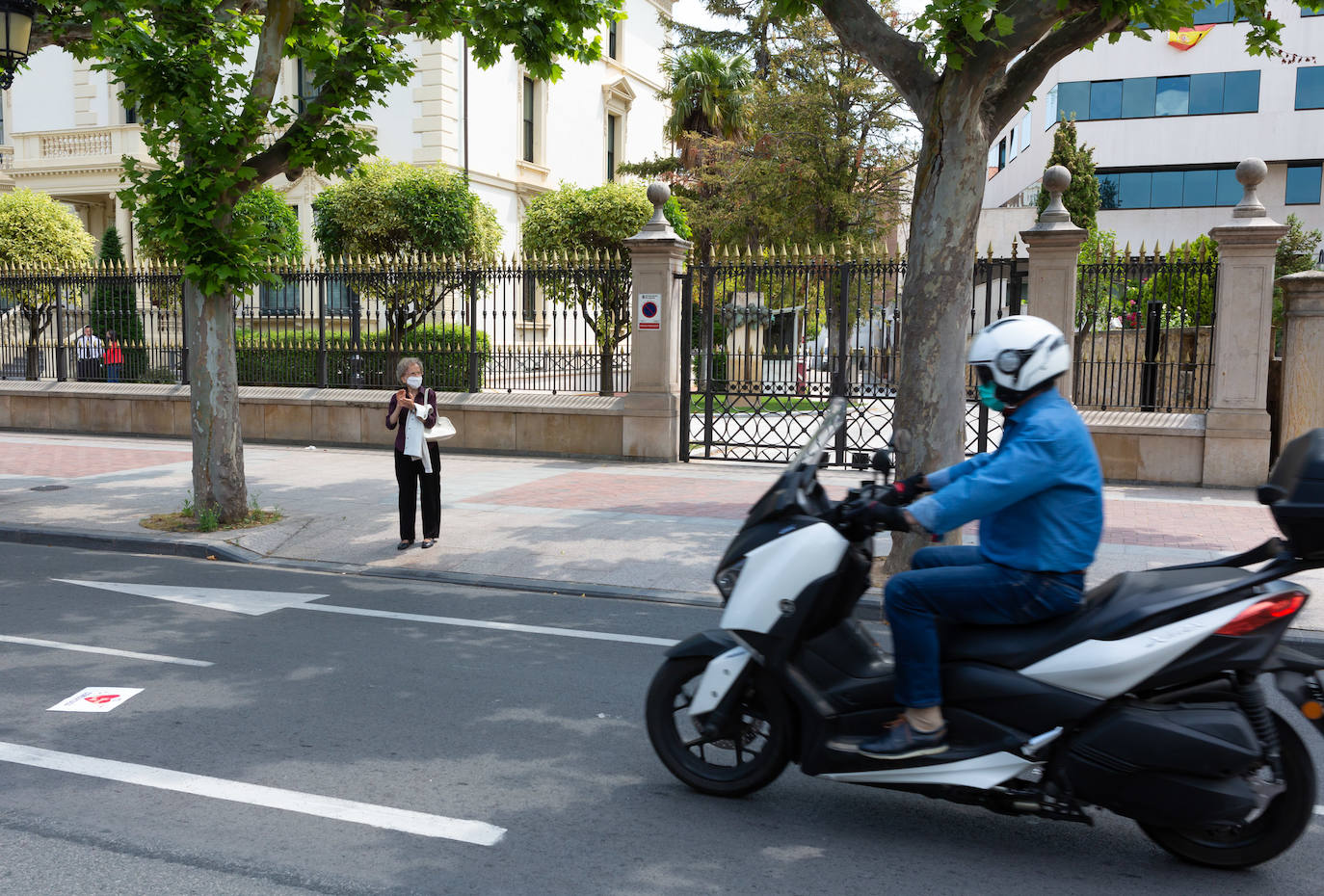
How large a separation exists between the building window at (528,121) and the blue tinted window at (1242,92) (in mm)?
25859

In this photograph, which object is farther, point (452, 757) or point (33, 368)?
point (33, 368)

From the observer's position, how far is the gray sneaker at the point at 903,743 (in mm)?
3523

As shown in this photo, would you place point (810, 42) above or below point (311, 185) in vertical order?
above

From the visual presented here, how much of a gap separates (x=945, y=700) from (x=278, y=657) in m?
3.87

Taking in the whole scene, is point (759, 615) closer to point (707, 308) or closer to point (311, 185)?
point (707, 308)

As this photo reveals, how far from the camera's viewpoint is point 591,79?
120ft

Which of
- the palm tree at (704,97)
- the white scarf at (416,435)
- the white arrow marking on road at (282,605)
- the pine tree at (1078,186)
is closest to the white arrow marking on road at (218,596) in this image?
the white arrow marking on road at (282,605)

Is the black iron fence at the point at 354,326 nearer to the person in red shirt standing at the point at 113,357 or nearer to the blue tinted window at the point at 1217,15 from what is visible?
the person in red shirt standing at the point at 113,357

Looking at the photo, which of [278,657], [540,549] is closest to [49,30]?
[540,549]

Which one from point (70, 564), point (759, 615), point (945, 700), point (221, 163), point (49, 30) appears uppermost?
point (49, 30)

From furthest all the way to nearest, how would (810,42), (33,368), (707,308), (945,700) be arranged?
(810,42) < (33,368) < (707,308) < (945,700)

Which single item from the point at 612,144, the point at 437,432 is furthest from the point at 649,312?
the point at 612,144

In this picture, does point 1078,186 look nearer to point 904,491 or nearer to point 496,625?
point 496,625

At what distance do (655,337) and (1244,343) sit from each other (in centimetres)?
681
